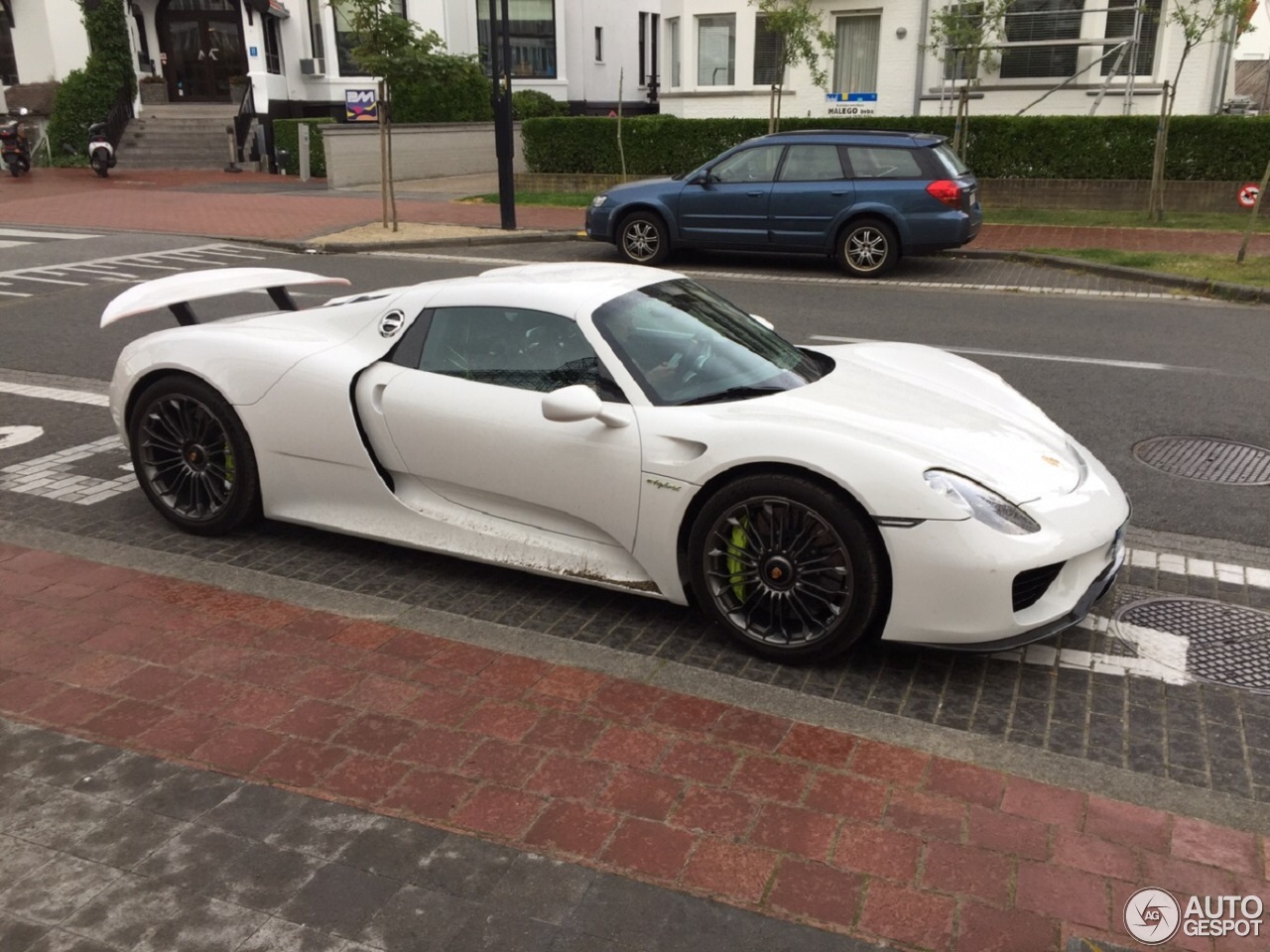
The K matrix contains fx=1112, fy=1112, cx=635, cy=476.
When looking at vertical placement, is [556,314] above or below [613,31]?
below

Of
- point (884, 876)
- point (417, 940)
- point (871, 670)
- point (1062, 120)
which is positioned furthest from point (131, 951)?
point (1062, 120)

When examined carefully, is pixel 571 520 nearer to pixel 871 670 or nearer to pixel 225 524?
pixel 871 670

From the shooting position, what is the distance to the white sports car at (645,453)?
378 centimetres

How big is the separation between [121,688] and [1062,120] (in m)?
18.1

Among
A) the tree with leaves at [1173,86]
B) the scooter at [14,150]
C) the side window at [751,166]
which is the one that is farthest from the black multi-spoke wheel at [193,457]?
the scooter at [14,150]

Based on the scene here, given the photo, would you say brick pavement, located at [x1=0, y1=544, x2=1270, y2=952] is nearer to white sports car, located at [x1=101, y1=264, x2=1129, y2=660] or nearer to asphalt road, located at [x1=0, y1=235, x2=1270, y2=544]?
white sports car, located at [x1=101, y1=264, x2=1129, y2=660]

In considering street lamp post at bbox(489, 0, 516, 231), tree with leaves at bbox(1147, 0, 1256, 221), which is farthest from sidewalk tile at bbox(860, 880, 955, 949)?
tree with leaves at bbox(1147, 0, 1256, 221)

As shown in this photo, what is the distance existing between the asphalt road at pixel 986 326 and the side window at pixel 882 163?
1233 mm

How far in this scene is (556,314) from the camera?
14.8ft

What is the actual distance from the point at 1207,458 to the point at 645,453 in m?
4.00

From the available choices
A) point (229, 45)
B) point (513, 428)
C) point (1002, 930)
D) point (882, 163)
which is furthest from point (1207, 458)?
point (229, 45)

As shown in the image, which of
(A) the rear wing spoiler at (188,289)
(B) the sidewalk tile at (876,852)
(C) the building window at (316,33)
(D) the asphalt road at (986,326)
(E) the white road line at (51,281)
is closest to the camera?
(B) the sidewalk tile at (876,852)

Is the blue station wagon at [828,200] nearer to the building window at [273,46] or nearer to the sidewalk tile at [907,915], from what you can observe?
the sidewalk tile at [907,915]

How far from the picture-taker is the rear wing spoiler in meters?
5.25
